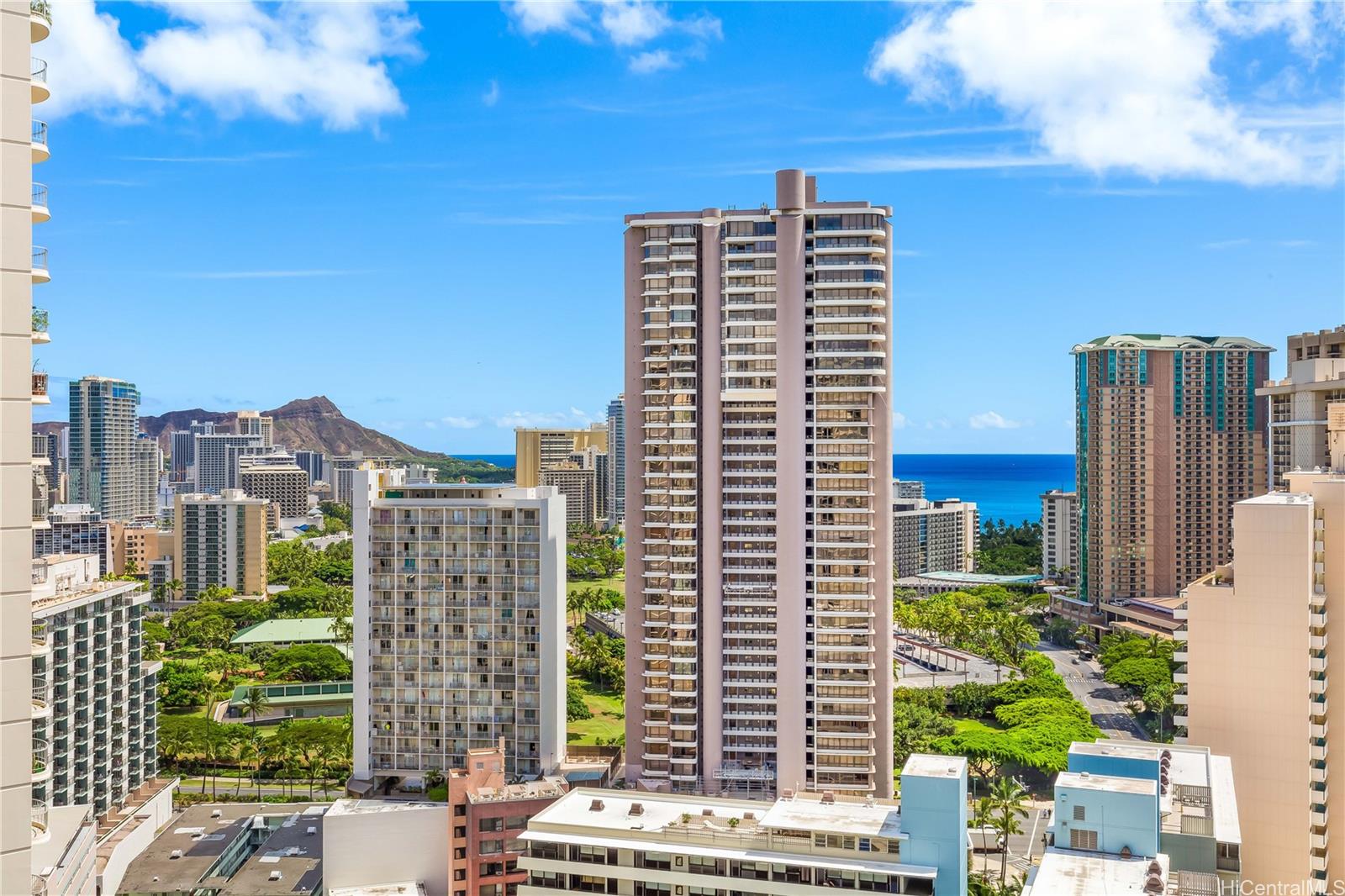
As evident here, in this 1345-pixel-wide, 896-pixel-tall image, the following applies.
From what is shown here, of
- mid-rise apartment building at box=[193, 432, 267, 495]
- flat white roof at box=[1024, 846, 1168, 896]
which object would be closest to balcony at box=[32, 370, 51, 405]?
flat white roof at box=[1024, 846, 1168, 896]

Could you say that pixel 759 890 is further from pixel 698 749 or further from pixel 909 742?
pixel 909 742

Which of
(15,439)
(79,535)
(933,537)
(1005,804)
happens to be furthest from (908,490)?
(15,439)

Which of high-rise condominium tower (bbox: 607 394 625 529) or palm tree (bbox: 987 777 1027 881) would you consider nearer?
palm tree (bbox: 987 777 1027 881)

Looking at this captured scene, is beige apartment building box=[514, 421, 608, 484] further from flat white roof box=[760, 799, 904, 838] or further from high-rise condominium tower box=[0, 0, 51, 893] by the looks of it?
high-rise condominium tower box=[0, 0, 51, 893]

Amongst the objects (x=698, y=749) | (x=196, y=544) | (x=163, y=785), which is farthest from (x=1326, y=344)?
(x=196, y=544)

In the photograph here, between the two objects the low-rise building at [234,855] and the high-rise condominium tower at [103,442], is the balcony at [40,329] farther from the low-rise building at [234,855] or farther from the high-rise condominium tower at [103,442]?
the high-rise condominium tower at [103,442]

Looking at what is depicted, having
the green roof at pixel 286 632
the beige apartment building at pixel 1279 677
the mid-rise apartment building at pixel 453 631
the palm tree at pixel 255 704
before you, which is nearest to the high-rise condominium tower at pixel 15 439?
the beige apartment building at pixel 1279 677
